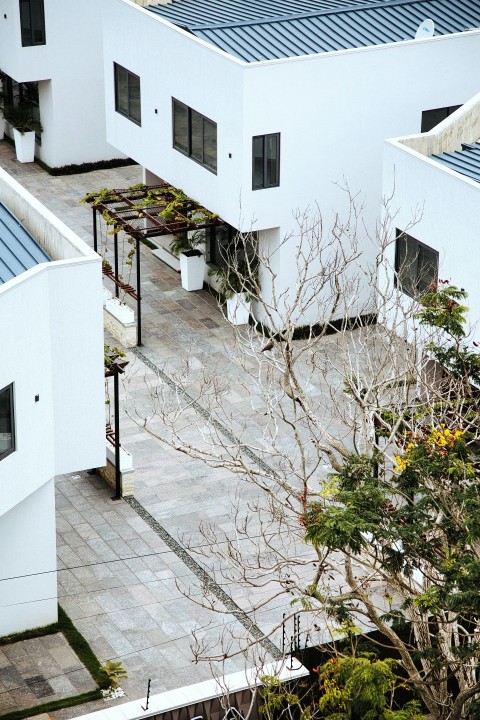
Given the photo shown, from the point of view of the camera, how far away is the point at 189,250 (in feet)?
117

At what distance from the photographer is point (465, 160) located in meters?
28.1

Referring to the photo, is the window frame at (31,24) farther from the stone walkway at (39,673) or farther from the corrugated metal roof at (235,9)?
the stone walkway at (39,673)

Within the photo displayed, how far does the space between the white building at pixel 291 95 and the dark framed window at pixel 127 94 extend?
0.93 meters

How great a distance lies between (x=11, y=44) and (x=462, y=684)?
2999cm

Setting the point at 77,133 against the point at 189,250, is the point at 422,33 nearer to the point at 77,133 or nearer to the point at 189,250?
the point at 189,250

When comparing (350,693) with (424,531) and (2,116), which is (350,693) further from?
(2,116)

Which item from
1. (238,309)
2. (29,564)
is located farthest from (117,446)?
(238,309)

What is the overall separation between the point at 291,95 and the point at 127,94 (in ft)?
24.1

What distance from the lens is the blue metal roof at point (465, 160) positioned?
90.1 feet

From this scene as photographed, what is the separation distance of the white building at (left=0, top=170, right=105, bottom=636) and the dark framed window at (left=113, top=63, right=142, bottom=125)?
13.0 m

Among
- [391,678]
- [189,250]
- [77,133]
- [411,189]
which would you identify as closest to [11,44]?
[77,133]

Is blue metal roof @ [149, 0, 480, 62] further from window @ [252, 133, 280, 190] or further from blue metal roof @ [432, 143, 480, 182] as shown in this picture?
blue metal roof @ [432, 143, 480, 182]

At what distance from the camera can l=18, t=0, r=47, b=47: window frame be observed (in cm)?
4191

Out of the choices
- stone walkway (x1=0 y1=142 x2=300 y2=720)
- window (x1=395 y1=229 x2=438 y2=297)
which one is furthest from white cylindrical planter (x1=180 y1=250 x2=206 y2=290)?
window (x1=395 y1=229 x2=438 y2=297)
